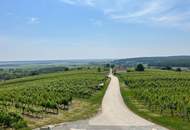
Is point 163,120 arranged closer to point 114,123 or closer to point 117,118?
point 117,118

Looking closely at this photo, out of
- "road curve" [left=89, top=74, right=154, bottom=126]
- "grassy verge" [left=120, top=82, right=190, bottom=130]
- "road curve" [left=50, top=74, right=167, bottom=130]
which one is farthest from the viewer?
"road curve" [left=89, top=74, right=154, bottom=126]

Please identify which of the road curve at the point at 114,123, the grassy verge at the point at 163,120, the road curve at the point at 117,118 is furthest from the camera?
the road curve at the point at 117,118

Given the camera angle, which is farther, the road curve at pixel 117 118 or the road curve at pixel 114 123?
the road curve at pixel 117 118

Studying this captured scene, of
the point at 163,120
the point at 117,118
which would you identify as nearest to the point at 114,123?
the point at 117,118

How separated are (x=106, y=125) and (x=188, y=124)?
8562 millimetres

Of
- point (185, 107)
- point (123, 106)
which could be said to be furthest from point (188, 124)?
point (123, 106)

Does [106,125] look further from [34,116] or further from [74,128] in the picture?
[34,116]

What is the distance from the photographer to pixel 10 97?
53562mm

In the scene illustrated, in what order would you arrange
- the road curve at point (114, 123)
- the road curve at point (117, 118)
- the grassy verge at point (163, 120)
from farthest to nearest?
the road curve at point (117, 118) < the grassy verge at point (163, 120) < the road curve at point (114, 123)

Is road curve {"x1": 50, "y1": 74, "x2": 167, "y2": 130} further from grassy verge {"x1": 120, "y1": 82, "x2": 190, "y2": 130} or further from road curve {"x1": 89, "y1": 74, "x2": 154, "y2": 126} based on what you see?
grassy verge {"x1": 120, "y1": 82, "x2": 190, "y2": 130}

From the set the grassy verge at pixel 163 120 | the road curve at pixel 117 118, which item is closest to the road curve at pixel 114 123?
the road curve at pixel 117 118

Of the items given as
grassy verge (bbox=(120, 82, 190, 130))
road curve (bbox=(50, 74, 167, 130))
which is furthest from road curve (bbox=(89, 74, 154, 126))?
grassy verge (bbox=(120, 82, 190, 130))

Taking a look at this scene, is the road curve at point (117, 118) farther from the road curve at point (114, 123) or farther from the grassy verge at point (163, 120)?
the grassy verge at point (163, 120)

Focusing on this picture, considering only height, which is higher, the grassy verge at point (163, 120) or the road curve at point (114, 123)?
the road curve at point (114, 123)
